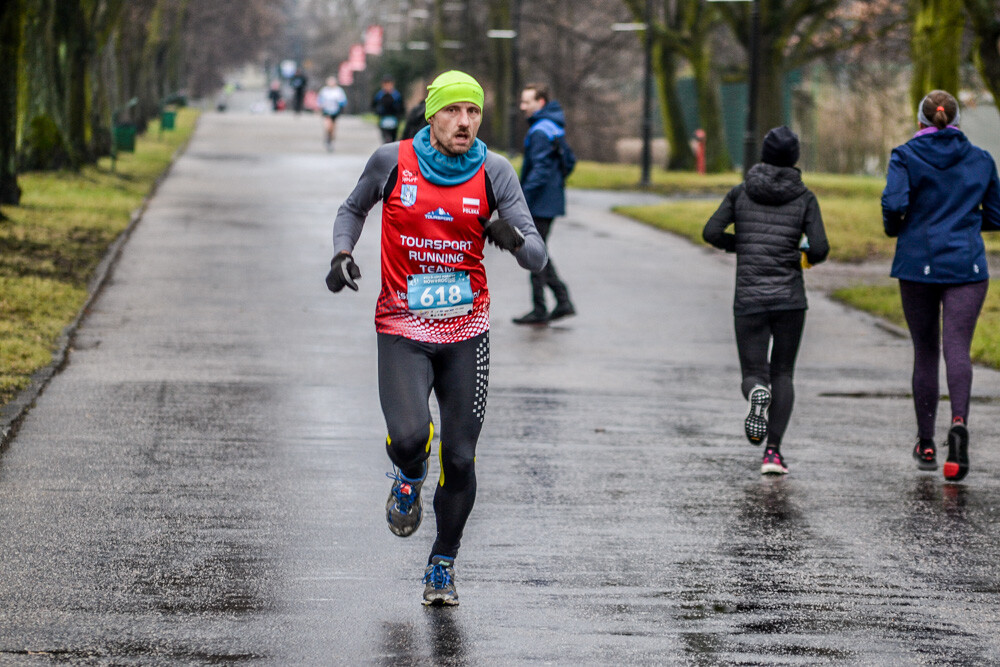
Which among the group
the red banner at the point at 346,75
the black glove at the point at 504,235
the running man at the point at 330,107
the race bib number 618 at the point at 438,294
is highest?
the black glove at the point at 504,235

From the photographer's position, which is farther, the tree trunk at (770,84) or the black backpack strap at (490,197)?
the tree trunk at (770,84)

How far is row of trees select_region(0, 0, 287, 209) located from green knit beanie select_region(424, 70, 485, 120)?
1636 cm

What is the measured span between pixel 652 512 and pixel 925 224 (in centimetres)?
213

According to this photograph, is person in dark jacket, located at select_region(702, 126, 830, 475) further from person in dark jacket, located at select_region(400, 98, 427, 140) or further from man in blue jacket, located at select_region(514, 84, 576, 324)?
man in blue jacket, located at select_region(514, 84, 576, 324)

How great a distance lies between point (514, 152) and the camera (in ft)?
141

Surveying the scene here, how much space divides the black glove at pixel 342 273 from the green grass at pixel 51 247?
4.51 meters

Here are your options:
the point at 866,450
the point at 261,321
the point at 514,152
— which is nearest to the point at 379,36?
the point at 514,152

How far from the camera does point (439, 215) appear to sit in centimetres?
557

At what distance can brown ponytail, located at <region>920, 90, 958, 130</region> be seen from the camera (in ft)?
27.3

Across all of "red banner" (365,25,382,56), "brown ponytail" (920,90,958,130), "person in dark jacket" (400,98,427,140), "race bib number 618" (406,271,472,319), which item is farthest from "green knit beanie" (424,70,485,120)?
"red banner" (365,25,382,56)

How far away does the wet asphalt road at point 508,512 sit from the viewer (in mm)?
5426

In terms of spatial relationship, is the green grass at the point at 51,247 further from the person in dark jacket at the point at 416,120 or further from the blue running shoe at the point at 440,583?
the blue running shoe at the point at 440,583

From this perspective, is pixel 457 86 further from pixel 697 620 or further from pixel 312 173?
pixel 312 173

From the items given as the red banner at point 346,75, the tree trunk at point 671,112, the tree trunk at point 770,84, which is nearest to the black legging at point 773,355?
the tree trunk at point 770,84
